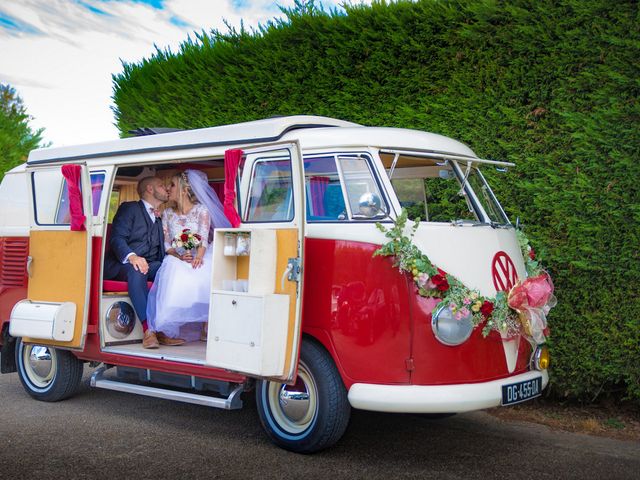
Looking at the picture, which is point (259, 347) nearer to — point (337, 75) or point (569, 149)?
point (569, 149)

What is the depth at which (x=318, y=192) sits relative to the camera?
5.52 meters

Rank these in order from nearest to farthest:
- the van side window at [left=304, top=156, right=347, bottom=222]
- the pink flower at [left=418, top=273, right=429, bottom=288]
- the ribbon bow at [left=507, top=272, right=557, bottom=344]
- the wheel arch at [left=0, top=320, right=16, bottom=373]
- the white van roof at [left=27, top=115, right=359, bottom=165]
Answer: the pink flower at [left=418, top=273, right=429, bottom=288]
the ribbon bow at [left=507, top=272, right=557, bottom=344]
the van side window at [left=304, top=156, right=347, bottom=222]
the white van roof at [left=27, top=115, right=359, bottom=165]
the wheel arch at [left=0, top=320, right=16, bottom=373]

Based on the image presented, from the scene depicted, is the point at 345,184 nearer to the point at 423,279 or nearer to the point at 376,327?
the point at 423,279

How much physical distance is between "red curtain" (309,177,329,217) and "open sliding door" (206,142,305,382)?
16 centimetres

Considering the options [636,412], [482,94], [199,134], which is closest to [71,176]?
[199,134]

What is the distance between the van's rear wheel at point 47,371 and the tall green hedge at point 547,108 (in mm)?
3721

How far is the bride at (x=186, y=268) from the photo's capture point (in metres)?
6.61

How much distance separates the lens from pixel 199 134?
6102 mm

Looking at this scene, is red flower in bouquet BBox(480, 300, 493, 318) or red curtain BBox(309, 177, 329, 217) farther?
red curtain BBox(309, 177, 329, 217)

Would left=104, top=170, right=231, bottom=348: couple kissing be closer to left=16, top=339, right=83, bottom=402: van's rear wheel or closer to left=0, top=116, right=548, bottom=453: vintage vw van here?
left=0, top=116, right=548, bottom=453: vintage vw van

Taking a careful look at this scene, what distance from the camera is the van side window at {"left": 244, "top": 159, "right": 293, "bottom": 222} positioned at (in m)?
5.55

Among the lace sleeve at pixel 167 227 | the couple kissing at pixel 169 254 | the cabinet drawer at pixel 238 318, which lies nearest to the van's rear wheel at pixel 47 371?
the couple kissing at pixel 169 254

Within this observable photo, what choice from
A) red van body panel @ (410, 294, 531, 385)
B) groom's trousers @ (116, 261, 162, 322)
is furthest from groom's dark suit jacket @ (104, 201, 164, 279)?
red van body panel @ (410, 294, 531, 385)

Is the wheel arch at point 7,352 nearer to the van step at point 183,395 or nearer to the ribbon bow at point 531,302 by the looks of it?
the van step at point 183,395
